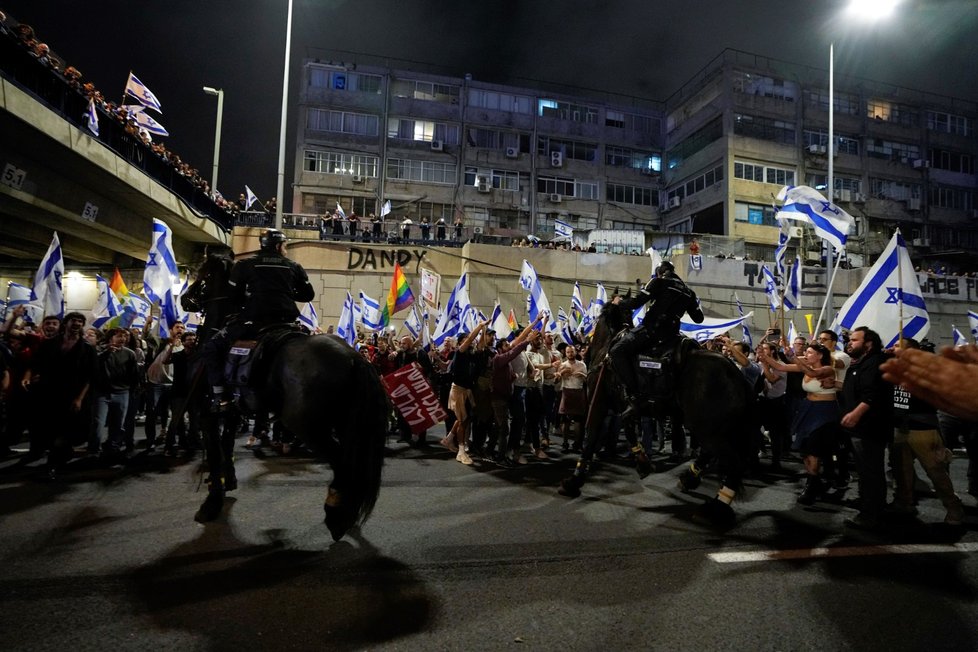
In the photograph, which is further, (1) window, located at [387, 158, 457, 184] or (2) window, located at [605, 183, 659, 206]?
(2) window, located at [605, 183, 659, 206]

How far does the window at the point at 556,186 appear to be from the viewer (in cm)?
4331

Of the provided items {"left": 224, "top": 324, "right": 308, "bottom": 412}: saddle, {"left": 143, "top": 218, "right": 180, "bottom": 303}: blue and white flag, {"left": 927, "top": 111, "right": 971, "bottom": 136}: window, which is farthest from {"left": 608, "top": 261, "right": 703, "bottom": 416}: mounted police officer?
{"left": 927, "top": 111, "right": 971, "bottom": 136}: window

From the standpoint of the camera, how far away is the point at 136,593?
348 cm

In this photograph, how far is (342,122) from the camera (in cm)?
4016

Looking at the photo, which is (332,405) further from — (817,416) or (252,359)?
(817,416)

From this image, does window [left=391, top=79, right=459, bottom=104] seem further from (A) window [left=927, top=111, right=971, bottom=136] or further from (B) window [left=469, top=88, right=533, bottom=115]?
(A) window [left=927, top=111, right=971, bottom=136]

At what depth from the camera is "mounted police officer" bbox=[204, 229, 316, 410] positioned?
17.1 feet

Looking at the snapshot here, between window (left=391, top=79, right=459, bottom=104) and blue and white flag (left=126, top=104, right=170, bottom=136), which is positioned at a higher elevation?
window (left=391, top=79, right=459, bottom=104)

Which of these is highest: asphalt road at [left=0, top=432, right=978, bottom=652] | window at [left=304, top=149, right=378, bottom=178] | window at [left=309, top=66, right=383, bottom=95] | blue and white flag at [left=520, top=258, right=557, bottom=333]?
window at [left=309, top=66, right=383, bottom=95]

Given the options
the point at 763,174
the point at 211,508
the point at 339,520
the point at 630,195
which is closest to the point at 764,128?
the point at 763,174

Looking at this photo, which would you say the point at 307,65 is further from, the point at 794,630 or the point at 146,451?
the point at 794,630

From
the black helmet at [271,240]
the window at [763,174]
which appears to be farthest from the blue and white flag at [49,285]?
the window at [763,174]

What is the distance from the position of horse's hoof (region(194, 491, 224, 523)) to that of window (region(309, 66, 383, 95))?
40.7m

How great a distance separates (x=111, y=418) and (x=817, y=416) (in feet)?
31.7
